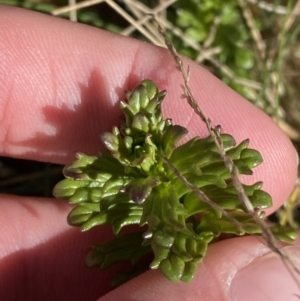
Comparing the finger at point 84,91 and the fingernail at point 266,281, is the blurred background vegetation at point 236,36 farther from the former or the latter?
the fingernail at point 266,281

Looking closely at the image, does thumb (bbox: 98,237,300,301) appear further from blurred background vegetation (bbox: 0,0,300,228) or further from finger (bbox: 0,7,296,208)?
blurred background vegetation (bbox: 0,0,300,228)

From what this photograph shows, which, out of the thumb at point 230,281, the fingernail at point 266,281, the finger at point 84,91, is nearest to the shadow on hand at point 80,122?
the finger at point 84,91

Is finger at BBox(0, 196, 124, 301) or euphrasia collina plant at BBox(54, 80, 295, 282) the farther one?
finger at BBox(0, 196, 124, 301)

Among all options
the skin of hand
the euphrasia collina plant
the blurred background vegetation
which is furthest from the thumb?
the blurred background vegetation

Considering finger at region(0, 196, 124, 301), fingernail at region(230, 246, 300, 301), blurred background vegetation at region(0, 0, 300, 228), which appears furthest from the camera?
blurred background vegetation at region(0, 0, 300, 228)

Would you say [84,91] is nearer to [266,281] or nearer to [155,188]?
[155,188]

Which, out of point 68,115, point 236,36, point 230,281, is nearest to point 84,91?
point 68,115
